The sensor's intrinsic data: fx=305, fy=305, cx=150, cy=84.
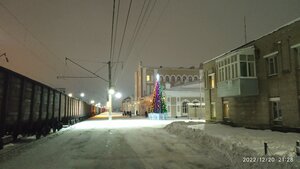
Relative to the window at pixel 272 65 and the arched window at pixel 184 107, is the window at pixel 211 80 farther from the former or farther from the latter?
the arched window at pixel 184 107

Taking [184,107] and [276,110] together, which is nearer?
[276,110]

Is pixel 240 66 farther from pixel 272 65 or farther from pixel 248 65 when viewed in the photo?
pixel 272 65

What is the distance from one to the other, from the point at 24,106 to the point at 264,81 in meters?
15.9

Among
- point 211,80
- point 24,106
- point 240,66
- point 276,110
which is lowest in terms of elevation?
point 276,110

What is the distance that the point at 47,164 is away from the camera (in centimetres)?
1007

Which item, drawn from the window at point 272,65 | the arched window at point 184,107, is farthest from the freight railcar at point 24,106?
the arched window at point 184,107

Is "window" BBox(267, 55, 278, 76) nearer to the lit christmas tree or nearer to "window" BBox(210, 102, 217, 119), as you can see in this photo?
"window" BBox(210, 102, 217, 119)

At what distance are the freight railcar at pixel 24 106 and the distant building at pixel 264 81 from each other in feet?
44.8

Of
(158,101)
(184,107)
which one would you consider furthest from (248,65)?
(184,107)

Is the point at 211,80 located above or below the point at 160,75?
below

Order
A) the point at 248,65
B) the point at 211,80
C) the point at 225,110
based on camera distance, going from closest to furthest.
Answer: the point at 248,65, the point at 225,110, the point at 211,80

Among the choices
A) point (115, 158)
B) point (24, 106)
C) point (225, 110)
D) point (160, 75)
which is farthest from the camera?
point (160, 75)

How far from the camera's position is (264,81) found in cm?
2166

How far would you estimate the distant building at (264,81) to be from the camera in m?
18.4
